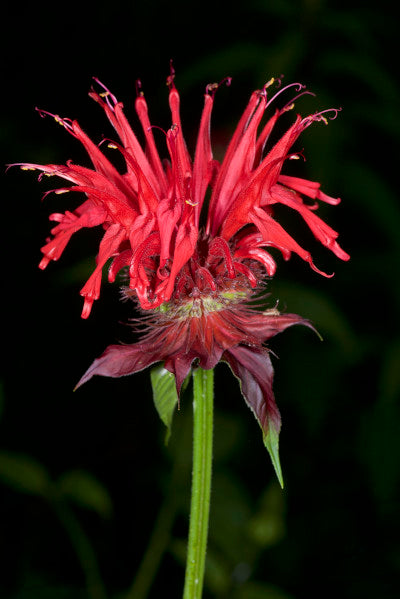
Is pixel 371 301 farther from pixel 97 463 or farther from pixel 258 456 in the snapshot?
pixel 97 463

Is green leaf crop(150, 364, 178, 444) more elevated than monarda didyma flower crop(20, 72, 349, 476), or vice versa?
monarda didyma flower crop(20, 72, 349, 476)

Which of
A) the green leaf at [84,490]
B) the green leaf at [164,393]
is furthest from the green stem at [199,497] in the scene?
the green leaf at [84,490]

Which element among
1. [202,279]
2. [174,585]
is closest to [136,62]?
[202,279]

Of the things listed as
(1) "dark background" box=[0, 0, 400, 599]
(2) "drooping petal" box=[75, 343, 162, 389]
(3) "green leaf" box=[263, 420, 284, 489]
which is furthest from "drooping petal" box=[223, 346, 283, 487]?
(1) "dark background" box=[0, 0, 400, 599]

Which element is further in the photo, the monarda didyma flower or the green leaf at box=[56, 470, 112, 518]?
the green leaf at box=[56, 470, 112, 518]

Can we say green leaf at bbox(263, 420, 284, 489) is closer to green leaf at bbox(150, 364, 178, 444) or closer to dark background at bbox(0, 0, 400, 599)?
green leaf at bbox(150, 364, 178, 444)

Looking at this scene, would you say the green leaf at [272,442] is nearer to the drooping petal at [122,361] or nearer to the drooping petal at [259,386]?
the drooping petal at [259,386]

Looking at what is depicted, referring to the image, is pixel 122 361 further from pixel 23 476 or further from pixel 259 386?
pixel 23 476
